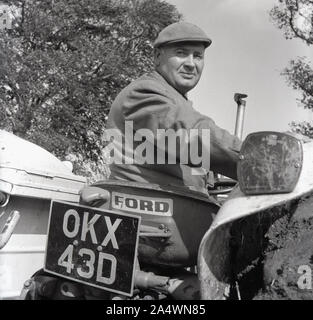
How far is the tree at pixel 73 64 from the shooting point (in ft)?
63.3

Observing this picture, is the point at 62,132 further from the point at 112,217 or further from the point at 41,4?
the point at 112,217

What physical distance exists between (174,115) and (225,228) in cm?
47

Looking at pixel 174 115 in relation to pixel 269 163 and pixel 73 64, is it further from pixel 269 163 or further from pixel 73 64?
pixel 73 64

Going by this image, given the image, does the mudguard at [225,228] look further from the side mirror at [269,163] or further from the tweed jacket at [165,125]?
the tweed jacket at [165,125]

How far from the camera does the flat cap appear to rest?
265 cm

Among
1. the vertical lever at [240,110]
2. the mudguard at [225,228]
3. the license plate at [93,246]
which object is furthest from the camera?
the vertical lever at [240,110]

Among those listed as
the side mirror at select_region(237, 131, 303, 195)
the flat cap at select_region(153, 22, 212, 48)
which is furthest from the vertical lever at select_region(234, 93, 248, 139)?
the side mirror at select_region(237, 131, 303, 195)

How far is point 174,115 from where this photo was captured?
2.30 m

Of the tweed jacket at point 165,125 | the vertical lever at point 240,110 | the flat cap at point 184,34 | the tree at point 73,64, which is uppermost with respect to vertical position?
the tree at point 73,64

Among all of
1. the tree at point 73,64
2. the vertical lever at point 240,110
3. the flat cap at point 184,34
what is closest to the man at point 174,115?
the flat cap at point 184,34

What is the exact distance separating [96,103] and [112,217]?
19.3 m

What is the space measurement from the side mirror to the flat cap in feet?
2.60

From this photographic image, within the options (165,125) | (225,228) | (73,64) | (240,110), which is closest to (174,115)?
(165,125)

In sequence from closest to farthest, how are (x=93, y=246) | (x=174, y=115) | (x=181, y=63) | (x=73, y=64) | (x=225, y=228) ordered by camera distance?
(x=225, y=228)
(x=174, y=115)
(x=93, y=246)
(x=181, y=63)
(x=73, y=64)
